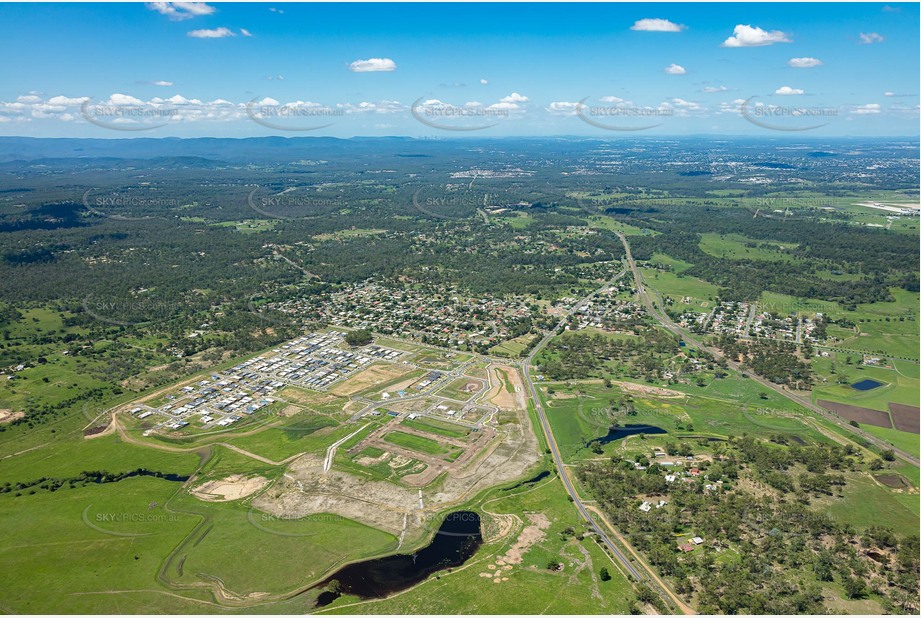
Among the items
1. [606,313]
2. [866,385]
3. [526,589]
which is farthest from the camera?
[606,313]

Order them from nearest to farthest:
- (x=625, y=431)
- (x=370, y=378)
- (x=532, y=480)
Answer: (x=532, y=480)
(x=625, y=431)
(x=370, y=378)

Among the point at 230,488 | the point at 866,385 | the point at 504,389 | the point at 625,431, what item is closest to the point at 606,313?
the point at 504,389

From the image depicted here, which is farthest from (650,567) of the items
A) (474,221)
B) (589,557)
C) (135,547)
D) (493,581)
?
(474,221)

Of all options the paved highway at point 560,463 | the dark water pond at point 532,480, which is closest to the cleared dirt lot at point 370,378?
the paved highway at point 560,463

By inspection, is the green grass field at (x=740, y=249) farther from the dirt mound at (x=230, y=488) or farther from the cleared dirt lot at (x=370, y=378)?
the dirt mound at (x=230, y=488)

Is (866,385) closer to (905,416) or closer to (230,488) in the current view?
(905,416)

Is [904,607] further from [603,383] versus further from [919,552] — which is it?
[603,383]

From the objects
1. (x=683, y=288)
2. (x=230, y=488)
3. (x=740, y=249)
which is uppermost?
(x=740, y=249)
